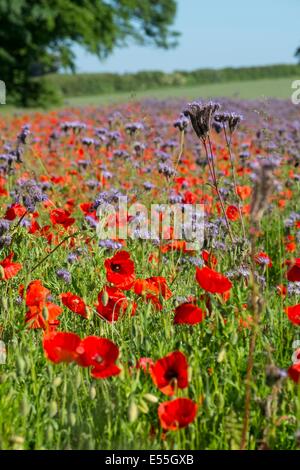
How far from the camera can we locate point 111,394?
2139mm

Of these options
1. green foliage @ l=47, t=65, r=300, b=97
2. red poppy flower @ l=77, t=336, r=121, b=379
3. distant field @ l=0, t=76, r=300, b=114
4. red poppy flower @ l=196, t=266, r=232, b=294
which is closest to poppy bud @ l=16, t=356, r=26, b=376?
red poppy flower @ l=77, t=336, r=121, b=379

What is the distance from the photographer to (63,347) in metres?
1.83

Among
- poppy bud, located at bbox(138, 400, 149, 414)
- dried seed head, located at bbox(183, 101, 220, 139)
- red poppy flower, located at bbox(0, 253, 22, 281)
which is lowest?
poppy bud, located at bbox(138, 400, 149, 414)

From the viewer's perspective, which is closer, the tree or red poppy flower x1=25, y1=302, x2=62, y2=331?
red poppy flower x1=25, y1=302, x2=62, y2=331

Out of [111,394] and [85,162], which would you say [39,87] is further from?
[111,394]

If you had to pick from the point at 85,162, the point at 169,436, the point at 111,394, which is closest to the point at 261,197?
the point at 169,436

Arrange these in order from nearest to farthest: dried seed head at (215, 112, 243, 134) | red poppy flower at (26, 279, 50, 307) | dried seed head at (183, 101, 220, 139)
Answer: red poppy flower at (26, 279, 50, 307), dried seed head at (183, 101, 220, 139), dried seed head at (215, 112, 243, 134)

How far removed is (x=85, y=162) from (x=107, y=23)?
1732 centimetres

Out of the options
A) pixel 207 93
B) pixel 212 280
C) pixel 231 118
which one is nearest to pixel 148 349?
pixel 212 280

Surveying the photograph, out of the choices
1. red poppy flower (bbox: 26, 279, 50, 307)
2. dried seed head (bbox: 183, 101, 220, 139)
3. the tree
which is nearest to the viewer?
red poppy flower (bbox: 26, 279, 50, 307)

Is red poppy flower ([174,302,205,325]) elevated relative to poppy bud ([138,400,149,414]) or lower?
elevated

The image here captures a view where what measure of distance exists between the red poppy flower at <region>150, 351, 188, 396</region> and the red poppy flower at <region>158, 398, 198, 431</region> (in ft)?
0.23

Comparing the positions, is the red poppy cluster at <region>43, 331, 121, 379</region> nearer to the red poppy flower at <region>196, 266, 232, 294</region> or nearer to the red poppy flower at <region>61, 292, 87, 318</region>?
the red poppy flower at <region>196, 266, 232, 294</region>

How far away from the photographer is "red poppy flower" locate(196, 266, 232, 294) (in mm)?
2006
